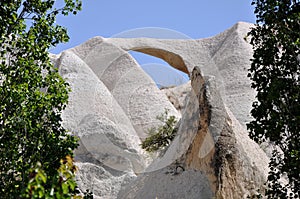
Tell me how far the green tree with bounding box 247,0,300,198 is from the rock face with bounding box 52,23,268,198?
198cm

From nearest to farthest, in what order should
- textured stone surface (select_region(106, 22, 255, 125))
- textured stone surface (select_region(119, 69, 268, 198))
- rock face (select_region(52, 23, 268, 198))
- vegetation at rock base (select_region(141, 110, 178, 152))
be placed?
1. textured stone surface (select_region(119, 69, 268, 198))
2. rock face (select_region(52, 23, 268, 198))
3. vegetation at rock base (select_region(141, 110, 178, 152))
4. textured stone surface (select_region(106, 22, 255, 125))

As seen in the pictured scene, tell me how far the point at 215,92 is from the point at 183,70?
16430mm

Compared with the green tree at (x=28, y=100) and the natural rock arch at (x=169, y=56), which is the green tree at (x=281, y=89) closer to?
the green tree at (x=28, y=100)

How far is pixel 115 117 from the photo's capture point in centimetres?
1848

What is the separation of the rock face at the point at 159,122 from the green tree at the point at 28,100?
10.9 ft

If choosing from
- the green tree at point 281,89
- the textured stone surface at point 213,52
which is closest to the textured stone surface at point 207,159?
the green tree at point 281,89

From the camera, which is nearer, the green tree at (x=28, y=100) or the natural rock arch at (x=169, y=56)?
the green tree at (x=28, y=100)

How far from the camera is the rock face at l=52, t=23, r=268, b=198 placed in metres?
9.05

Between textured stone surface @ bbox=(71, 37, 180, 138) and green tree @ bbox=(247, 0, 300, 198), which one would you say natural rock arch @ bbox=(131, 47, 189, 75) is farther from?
green tree @ bbox=(247, 0, 300, 198)

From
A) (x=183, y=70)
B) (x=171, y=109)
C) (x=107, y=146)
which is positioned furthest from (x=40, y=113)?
(x=183, y=70)

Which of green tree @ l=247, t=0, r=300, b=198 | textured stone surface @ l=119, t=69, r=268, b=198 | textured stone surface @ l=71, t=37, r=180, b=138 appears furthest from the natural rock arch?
green tree @ l=247, t=0, r=300, b=198

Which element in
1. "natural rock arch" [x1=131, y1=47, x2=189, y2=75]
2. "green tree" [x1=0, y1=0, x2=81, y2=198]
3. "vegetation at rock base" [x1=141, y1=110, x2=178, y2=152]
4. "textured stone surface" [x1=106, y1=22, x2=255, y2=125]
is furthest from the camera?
"natural rock arch" [x1=131, y1=47, x2=189, y2=75]

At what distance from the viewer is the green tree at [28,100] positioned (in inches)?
242

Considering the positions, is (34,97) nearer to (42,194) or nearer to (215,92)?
(42,194)
